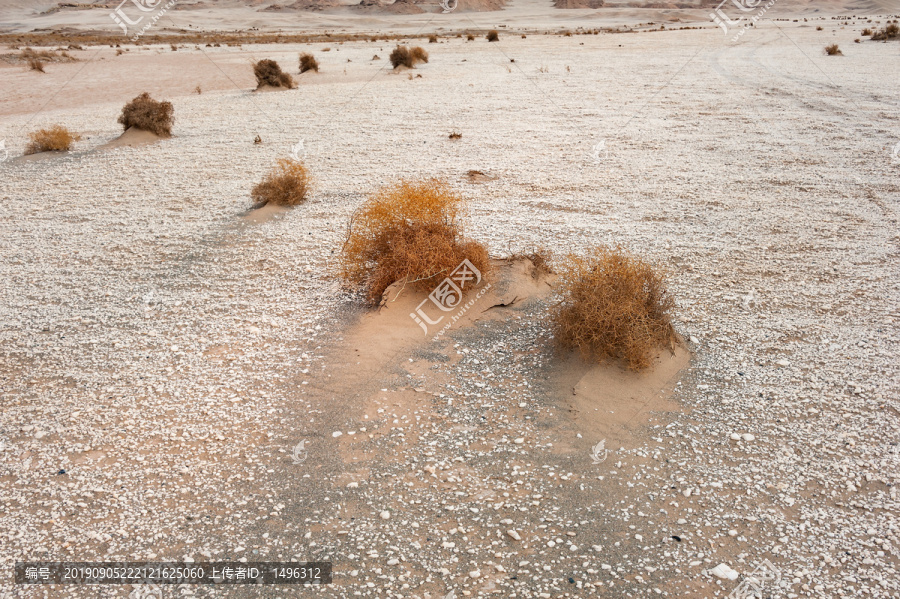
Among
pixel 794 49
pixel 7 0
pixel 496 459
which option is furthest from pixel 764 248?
pixel 7 0

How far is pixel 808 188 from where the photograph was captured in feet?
31.9

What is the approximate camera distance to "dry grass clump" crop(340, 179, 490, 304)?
6156mm

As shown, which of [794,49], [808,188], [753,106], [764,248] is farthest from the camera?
[794,49]

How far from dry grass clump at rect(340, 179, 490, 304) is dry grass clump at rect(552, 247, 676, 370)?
1398 mm

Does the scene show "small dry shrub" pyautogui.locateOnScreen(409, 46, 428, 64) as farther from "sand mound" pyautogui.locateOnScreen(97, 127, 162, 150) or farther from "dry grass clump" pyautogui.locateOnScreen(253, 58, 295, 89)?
"sand mound" pyautogui.locateOnScreen(97, 127, 162, 150)

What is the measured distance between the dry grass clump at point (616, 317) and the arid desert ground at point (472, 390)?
0.68 ft

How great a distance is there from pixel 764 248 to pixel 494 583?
20.3 feet

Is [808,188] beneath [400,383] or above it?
above

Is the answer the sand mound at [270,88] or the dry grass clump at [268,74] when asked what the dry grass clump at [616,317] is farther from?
the dry grass clump at [268,74]

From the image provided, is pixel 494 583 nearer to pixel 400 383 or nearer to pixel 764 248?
pixel 400 383
